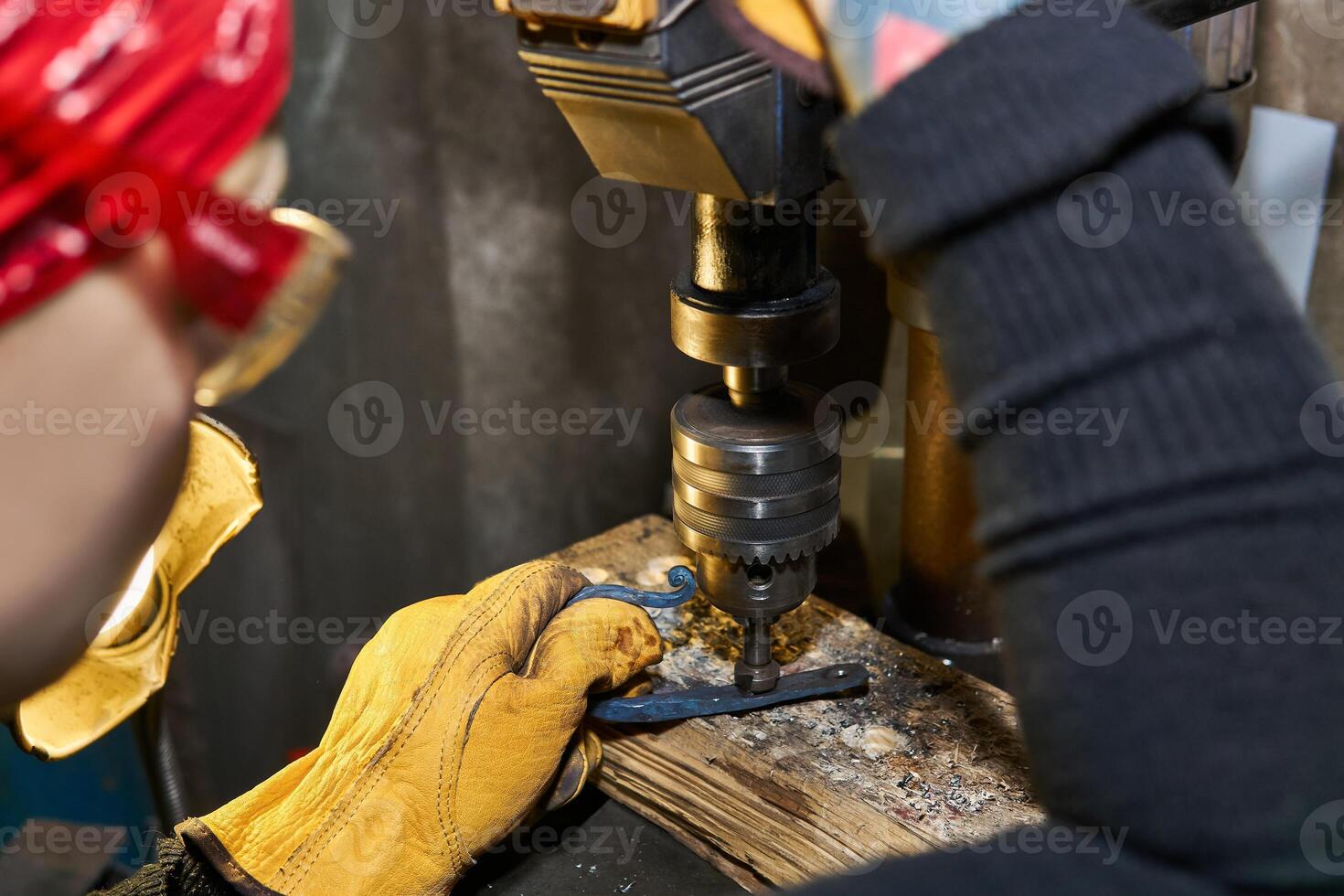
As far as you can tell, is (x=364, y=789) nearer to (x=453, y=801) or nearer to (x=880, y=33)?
(x=453, y=801)

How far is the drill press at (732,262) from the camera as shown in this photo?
83 centimetres

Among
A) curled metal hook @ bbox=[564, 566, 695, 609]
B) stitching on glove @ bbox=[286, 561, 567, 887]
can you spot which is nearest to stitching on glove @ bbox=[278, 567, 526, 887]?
stitching on glove @ bbox=[286, 561, 567, 887]

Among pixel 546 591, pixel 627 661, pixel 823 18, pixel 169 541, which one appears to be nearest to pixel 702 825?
pixel 627 661

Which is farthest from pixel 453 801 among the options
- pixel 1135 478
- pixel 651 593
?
pixel 1135 478

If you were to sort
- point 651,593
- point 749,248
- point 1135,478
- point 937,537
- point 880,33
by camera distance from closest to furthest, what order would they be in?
point 1135,478 < point 880,33 < point 749,248 < point 651,593 < point 937,537

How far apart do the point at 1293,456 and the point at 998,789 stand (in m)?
0.66

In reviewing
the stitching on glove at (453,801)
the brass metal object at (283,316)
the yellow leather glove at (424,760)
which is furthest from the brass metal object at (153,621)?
the brass metal object at (283,316)

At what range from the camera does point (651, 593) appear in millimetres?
1314

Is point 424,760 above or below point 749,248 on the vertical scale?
below

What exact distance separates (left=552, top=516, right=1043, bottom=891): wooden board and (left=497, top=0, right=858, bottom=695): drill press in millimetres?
67

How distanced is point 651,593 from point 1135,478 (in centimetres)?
79

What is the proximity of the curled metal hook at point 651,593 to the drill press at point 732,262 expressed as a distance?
95 millimetres

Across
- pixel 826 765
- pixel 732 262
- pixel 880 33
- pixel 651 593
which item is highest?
pixel 880 33

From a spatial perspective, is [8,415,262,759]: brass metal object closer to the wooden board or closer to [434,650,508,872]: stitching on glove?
[434,650,508,872]: stitching on glove
